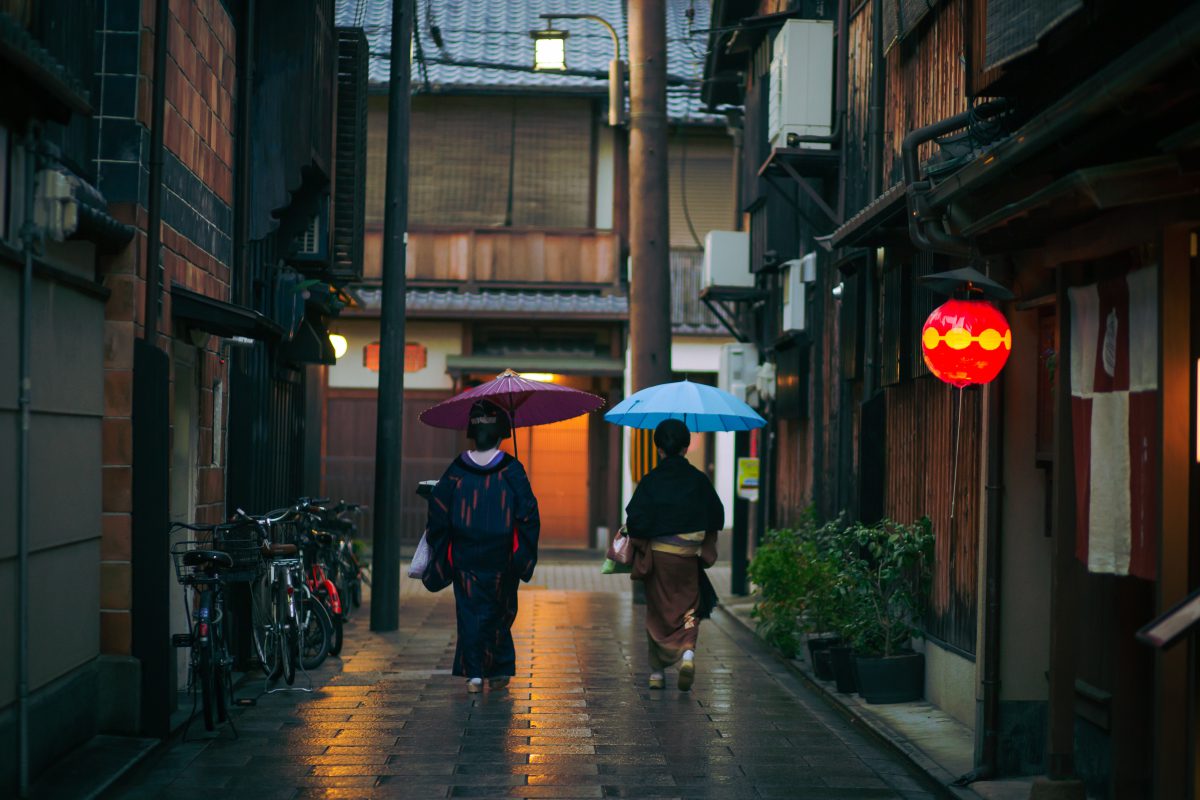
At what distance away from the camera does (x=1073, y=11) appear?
7.13m

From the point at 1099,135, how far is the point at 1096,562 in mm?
2276

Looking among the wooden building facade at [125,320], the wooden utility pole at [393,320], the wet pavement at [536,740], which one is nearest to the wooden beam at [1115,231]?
the wet pavement at [536,740]

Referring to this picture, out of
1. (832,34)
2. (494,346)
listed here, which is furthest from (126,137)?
(494,346)

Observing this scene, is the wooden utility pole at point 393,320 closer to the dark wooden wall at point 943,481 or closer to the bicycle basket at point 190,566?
the bicycle basket at point 190,566

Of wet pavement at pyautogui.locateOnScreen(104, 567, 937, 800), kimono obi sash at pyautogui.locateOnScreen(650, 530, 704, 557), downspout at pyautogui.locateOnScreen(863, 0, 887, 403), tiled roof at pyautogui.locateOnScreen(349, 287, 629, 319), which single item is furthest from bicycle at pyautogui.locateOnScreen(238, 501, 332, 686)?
tiled roof at pyautogui.locateOnScreen(349, 287, 629, 319)

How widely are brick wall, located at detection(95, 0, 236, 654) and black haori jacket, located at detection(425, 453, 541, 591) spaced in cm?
199

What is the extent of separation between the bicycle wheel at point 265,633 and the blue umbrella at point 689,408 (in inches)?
140

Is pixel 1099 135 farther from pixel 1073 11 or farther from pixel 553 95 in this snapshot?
pixel 553 95

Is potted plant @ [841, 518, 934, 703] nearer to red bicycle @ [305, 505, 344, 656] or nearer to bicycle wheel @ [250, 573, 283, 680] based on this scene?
bicycle wheel @ [250, 573, 283, 680]

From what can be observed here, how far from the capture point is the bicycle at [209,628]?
10.1 metres

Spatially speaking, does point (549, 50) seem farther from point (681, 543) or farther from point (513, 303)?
point (681, 543)

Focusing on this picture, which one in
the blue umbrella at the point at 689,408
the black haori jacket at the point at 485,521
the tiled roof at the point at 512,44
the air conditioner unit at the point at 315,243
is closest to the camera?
the black haori jacket at the point at 485,521

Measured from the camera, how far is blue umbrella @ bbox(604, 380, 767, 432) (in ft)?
45.6

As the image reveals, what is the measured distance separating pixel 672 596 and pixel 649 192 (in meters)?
8.10
